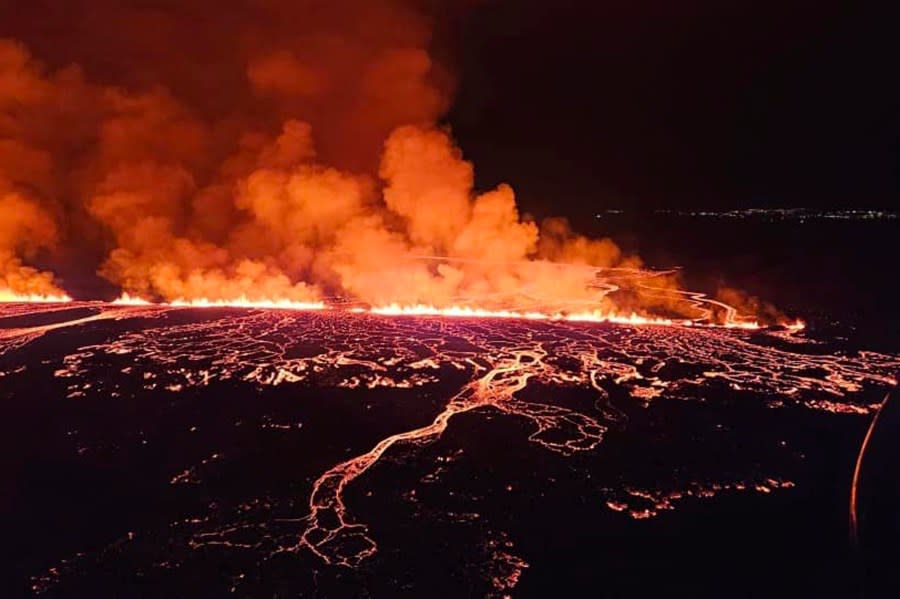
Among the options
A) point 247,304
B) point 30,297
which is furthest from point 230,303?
point 30,297

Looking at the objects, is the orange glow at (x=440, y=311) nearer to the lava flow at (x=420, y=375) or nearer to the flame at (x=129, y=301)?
the flame at (x=129, y=301)

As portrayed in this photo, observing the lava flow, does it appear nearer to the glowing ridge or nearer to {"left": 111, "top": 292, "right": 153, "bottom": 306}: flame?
the glowing ridge

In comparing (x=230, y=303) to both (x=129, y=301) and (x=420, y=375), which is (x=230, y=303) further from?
(x=420, y=375)


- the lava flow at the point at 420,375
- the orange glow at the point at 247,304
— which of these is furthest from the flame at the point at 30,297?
the orange glow at the point at 247,304

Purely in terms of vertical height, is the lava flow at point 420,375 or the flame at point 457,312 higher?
the flame at point 457,312

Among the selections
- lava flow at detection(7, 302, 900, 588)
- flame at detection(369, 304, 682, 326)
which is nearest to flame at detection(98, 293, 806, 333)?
flame at detection(369, 304, 682, 326)

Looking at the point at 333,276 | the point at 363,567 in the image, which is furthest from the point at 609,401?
the point at 333,276

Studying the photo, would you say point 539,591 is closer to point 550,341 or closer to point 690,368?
point 690,368

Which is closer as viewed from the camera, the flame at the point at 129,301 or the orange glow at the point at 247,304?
the orange glow at the point at 247,304
